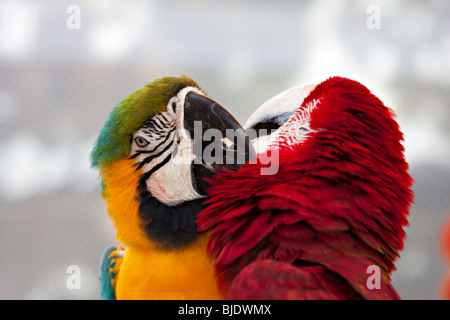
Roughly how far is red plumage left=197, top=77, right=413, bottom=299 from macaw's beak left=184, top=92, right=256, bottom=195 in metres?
0.02

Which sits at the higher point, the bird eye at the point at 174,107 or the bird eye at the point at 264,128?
the bird eye at the point at 174,107

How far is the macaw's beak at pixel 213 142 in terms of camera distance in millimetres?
542

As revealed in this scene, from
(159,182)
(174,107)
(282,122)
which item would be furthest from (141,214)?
(282,122)

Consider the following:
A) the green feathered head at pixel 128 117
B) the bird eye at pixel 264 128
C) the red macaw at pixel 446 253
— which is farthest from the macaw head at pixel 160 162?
the red macaw at pixel 446 253

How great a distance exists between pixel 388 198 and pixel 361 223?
5 centimetres

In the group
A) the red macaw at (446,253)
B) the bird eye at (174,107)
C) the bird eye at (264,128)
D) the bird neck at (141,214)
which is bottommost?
the red macaw at (446,253)

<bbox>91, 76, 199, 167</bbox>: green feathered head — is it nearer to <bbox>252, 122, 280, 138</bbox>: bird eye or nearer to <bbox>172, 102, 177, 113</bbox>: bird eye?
<bbox>172, 102, 177, 113</bbox>: bird eye

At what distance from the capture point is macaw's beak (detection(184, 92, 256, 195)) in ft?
1.78

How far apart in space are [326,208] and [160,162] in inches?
9.3

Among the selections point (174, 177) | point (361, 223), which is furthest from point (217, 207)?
point (361, 223)

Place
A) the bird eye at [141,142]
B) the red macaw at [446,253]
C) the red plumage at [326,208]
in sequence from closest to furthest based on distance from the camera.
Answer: the red plumage at [326,208], the bird eye at [141,142], the red macaw at [446,253]

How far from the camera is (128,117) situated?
0.56 metres

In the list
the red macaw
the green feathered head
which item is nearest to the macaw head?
the green feathered head

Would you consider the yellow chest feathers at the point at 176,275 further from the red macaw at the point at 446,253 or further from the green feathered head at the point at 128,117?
the red macaw at the point at 446,253
